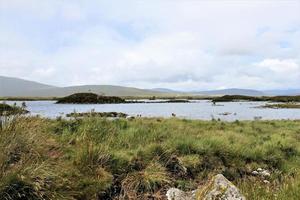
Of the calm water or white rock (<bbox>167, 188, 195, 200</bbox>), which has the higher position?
the calm water

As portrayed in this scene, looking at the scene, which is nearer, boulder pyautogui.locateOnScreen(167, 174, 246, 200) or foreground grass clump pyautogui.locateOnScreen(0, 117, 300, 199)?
boulder pyautogui.locateOnScreen(167, 174, 246, 200)

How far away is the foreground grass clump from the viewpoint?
752 cm

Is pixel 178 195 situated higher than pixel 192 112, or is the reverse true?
pixel 192 112

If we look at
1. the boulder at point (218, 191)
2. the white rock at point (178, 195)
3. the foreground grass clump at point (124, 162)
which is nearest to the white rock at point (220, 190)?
the boulder at point (218, 191)

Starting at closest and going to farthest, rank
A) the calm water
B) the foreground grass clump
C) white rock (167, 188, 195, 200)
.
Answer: the foreground grass clump, white rock (167, 188, 195, 200), the calm water

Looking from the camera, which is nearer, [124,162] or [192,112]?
[124,162]

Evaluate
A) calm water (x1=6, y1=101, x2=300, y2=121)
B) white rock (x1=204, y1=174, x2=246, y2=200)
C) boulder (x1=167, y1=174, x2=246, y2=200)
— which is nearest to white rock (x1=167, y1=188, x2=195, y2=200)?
boulder (x1=167, y1=174, x2=246, y2=200)

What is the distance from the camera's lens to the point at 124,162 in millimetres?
10547

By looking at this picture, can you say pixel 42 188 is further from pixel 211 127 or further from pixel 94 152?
pixel 211 127

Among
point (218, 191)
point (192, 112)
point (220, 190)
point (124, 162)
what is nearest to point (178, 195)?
point (218, 191)

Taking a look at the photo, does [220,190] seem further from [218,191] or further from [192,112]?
[192,112]

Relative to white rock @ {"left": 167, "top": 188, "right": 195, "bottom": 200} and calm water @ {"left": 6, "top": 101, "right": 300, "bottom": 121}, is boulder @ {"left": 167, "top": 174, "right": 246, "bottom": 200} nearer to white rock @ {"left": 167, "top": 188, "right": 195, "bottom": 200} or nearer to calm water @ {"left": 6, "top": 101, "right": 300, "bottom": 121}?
white rock @ {"left": 167, "top": 188, "right": 195, "bottom": 200}

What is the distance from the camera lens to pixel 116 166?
10.3 m

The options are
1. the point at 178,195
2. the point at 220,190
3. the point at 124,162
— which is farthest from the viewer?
the point at 124,162
